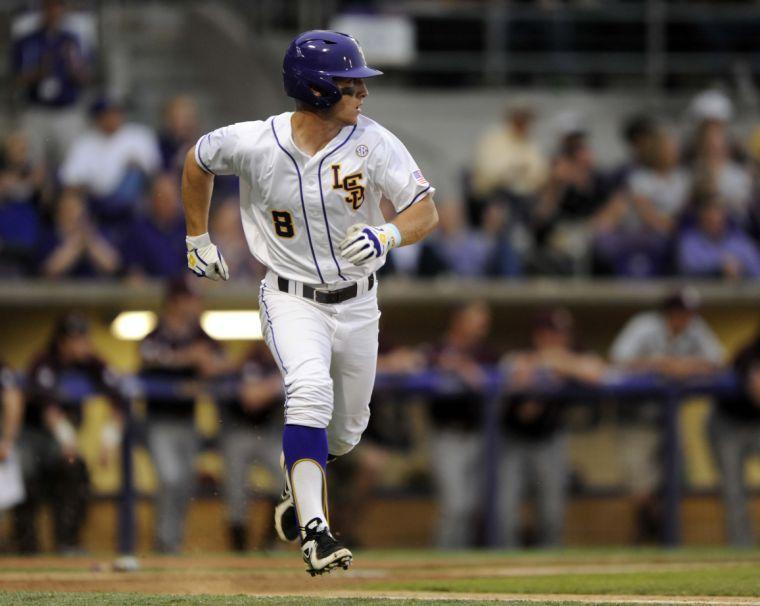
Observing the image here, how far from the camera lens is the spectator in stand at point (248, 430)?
32.5 feet

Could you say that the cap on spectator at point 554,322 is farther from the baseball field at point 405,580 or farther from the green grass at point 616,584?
the green grass at point 616,584

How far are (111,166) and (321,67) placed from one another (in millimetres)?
5684

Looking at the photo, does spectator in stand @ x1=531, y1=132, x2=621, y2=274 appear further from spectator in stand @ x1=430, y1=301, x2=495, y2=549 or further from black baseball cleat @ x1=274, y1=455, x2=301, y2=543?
black baseball cleat @ x1=274, y1=455, x2=301, y2=543

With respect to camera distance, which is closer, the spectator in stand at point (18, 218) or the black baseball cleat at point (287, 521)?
the black baseball cleat at point (287, 521)

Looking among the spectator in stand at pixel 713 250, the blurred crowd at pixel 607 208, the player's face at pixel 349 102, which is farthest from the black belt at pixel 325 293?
the spectator in stand at pixel 713 250

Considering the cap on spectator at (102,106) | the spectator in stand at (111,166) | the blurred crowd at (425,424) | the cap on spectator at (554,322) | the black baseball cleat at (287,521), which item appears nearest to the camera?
the black baseball cleat at (287,521)

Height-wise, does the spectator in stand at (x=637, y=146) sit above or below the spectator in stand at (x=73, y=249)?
above

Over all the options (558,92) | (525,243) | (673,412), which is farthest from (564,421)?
(558,92)

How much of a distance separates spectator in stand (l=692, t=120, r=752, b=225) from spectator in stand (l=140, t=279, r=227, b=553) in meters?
4.12

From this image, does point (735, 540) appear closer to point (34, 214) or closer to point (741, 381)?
point (741, 381)

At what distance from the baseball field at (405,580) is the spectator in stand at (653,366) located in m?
1.23

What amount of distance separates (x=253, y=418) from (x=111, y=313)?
165 centimetres

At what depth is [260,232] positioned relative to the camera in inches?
244

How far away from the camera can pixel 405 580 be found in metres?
6.92
